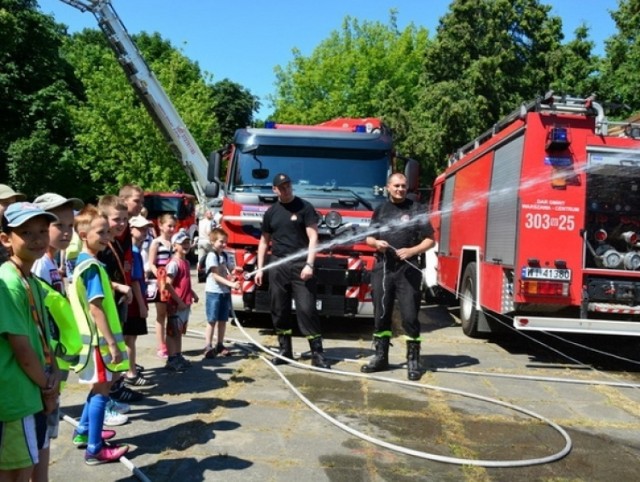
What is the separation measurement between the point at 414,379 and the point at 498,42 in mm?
23712

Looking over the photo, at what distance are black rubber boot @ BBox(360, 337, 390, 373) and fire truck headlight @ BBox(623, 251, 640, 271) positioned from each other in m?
2.83

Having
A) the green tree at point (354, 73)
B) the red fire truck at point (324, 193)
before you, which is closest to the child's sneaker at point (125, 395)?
the red fire truck at point (324, 193)

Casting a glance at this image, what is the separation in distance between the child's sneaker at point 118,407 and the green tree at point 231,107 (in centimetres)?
4699

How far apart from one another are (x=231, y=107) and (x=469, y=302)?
46.4 m

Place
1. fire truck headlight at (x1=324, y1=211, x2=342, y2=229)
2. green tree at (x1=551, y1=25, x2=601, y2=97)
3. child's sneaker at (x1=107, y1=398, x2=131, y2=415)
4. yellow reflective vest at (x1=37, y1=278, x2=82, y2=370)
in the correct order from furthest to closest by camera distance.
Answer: green tree at (x1=551, y1=25, x2=601, y2=97) → fire truck headlight at (x1=324, y1=211, x2=342, y2=229) → child's sneaker at (x1=107, y1=398, x2=131, y2=415) → yellow reflective vest at (x1=37, y1=278, x2=82, y2=370)

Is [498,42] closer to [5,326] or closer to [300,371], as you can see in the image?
[300,371]

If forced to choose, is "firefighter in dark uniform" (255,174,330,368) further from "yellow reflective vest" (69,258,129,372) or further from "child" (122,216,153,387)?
"yellow reflective vest" (69,258,129,372)

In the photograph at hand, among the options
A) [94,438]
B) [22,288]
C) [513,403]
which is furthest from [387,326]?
[22,288]

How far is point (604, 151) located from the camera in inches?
276

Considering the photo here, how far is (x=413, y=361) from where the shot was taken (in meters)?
6.53

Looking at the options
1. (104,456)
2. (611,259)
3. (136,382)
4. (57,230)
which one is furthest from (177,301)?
(611,259)

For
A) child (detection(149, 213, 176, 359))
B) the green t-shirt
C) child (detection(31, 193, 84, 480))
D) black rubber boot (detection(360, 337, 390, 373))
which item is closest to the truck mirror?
child (detection(149, 213, 176, 359))

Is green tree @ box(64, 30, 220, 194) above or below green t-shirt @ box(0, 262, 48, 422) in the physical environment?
above

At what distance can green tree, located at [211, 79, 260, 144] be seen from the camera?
52219 mm
